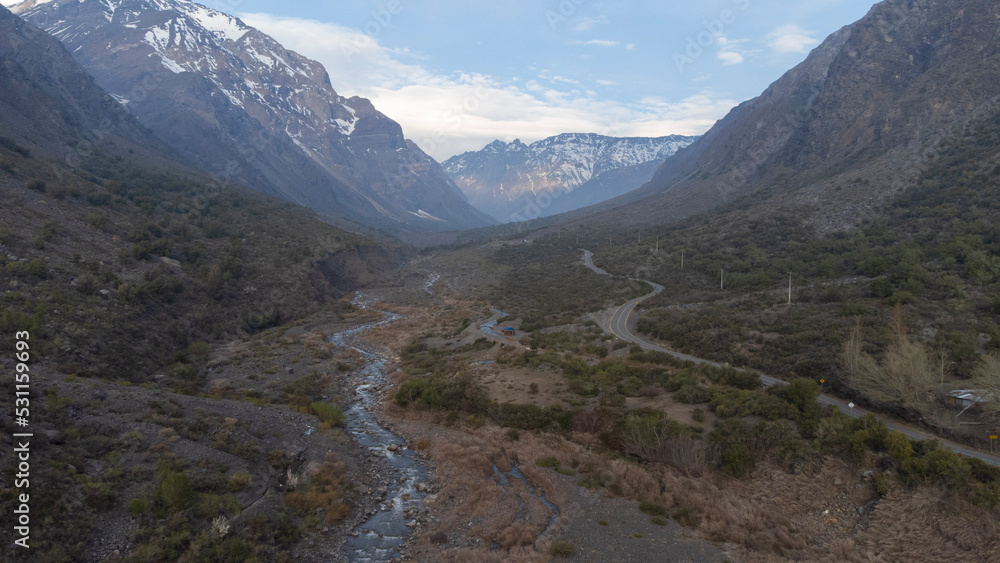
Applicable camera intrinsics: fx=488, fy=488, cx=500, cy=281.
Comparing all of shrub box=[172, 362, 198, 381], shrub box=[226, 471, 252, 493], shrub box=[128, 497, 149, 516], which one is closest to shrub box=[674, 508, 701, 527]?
shrub box=[226, 471, 252, 493]

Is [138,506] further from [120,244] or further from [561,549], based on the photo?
[120,244]

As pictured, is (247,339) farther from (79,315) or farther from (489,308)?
(489,308)

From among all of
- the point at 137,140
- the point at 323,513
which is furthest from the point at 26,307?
the point at 137,140

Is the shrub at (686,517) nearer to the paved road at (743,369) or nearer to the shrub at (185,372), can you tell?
the paved road at (743,369)

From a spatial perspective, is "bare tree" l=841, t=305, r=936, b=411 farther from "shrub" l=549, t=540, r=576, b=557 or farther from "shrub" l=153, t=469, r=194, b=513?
"shrub" l=153, t=469, r=194, b=513

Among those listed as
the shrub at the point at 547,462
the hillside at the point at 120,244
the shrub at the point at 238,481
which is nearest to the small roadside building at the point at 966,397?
the shrub at the point at 547,462

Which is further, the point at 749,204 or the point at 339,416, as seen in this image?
the point at 749,204
